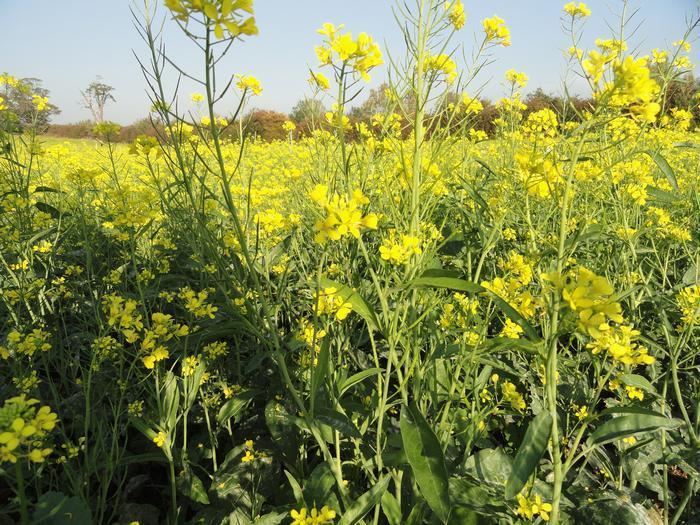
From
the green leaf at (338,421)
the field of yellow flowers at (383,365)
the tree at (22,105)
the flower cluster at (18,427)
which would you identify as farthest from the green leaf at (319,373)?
the tree at (22,105)

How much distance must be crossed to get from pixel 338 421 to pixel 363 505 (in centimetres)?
20

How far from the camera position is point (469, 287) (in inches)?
32.9

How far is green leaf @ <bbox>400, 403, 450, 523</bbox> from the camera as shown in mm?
841

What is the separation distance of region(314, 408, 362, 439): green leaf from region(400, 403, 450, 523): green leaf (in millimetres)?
155

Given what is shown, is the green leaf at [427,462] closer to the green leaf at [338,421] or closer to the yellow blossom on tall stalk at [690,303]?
the green leaf at [338,421]

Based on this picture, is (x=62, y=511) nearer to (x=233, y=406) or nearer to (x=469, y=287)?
(x=233, y=406)

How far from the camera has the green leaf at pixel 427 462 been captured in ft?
2.76

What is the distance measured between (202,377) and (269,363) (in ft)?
1.29

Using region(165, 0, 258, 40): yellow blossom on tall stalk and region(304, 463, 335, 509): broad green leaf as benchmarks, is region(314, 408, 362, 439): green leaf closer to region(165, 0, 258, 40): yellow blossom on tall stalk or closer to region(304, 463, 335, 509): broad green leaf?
region(304, 463, 335, 509): broad green leaf

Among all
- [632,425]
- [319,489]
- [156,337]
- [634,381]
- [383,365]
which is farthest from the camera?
[383,365]

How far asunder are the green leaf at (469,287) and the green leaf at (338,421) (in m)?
0.39

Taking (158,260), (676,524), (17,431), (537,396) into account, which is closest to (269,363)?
(158,260)

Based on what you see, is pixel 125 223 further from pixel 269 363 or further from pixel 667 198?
pixel 667 198

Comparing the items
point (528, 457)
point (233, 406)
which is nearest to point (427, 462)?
point (528, 457)
